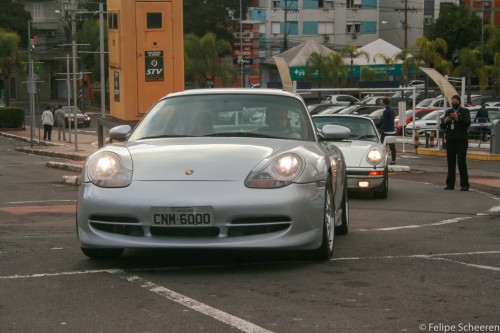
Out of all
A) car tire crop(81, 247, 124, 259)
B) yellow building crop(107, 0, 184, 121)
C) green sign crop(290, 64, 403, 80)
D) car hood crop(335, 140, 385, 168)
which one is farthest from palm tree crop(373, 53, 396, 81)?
car tire crop(81, 247, 124, 259)

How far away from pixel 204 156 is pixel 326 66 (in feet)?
209

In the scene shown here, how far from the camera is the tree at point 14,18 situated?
284 feet

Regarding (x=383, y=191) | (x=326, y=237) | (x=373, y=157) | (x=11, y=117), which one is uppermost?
(x=326, y=237)

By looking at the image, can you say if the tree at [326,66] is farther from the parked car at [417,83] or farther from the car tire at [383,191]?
the car tire at [383,191]

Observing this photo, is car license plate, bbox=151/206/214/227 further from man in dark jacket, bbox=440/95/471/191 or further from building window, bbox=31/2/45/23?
building window, bbox=31/2/45/23

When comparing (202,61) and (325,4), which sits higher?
(325,4)

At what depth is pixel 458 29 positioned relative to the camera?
80.6m

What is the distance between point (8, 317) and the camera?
5.54 meters

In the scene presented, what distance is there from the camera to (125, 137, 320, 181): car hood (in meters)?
6.89

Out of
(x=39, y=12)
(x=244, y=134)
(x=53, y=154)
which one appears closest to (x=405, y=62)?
(x=53, y=154)

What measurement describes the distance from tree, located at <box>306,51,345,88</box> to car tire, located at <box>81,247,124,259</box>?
6334cm

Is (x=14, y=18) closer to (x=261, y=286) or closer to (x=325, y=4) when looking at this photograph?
(x=325, y=4)

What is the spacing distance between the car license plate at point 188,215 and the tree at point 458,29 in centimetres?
7549

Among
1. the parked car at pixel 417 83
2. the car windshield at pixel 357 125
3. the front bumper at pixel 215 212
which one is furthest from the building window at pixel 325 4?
the front bumper at pixel 215 212
